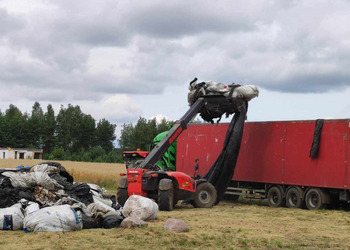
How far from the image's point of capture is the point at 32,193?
48.4ft

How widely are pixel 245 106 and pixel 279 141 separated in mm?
1791

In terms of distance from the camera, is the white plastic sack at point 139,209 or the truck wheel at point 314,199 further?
the truck wheel at point 314,199

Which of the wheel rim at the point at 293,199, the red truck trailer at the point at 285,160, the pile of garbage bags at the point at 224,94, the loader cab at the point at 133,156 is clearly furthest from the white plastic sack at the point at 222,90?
the loader cab at the point at 133,156

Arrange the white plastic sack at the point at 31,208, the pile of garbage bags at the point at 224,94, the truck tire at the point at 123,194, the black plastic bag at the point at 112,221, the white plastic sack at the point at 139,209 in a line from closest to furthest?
the white plastic sack at the point at 31,208, the black plastic bag at the point at 112,221, the white plastic sack at the point at 139,209, the truck tire at the point at 123,194, the pile of garbage bags at the point at 224,94

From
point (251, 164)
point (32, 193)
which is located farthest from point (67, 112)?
point (32, 193)

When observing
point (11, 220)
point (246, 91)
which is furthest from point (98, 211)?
point (246, 91)

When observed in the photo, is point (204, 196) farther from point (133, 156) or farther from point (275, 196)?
point (133, 156)

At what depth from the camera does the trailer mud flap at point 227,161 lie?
2264 centimetres

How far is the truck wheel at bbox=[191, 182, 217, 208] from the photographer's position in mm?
21375

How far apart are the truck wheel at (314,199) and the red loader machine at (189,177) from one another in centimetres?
304

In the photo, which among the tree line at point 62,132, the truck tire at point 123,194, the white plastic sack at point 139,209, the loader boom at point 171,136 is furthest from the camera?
the tree line at point 62,132

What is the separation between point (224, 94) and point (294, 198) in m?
4.45

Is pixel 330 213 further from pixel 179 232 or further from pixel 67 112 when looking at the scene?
pixel 67 112

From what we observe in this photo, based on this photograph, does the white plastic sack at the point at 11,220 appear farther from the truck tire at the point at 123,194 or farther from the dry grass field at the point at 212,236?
the truck tire at the point at 123,194
